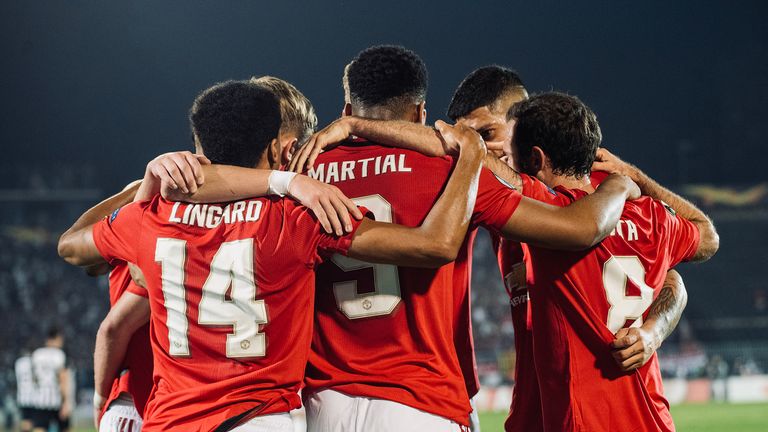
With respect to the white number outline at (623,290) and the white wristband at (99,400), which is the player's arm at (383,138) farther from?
the white wristband at (99,400)

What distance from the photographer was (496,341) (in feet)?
91.6

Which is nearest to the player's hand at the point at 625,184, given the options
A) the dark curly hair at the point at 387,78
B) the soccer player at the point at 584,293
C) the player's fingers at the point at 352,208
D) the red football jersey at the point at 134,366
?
the soccer player at the point at 584,293

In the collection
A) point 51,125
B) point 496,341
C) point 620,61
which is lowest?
point 496,341

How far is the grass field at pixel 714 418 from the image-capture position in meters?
15.2

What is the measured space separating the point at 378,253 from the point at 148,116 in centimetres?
3850

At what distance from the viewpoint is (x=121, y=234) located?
10.3ft

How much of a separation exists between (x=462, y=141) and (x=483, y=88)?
1709mm

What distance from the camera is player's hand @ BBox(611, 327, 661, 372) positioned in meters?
3.23

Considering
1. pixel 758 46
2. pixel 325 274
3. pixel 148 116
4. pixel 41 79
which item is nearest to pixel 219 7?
pixel 148 116

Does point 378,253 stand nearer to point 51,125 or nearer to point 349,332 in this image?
point 349,332

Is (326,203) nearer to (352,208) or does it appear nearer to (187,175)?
(352,208)

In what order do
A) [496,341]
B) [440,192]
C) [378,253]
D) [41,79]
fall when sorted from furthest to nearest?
[41,79], [496,341], [440,192], [378,253]

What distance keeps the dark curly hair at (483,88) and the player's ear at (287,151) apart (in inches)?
55.1

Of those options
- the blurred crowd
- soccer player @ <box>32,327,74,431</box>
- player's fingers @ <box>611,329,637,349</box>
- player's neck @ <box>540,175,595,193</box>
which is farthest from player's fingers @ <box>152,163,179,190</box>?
the blurred crowd
